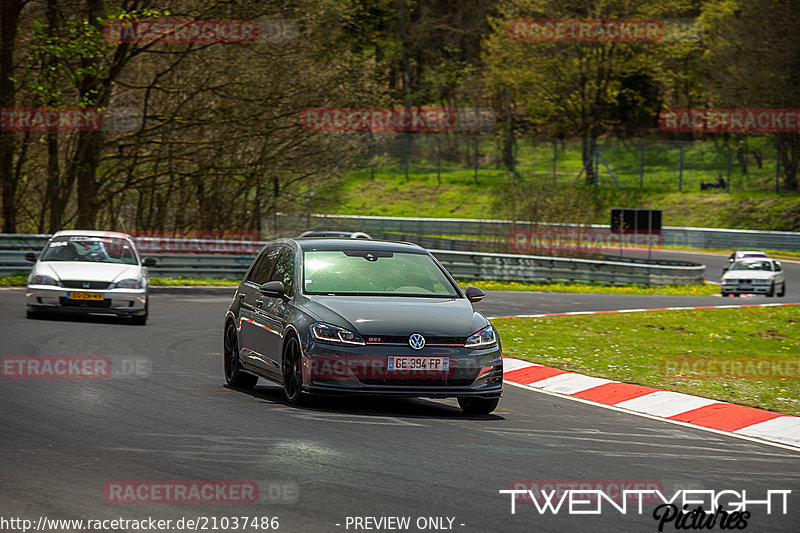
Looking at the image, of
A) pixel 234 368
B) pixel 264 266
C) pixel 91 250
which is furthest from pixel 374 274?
pixel 91 250

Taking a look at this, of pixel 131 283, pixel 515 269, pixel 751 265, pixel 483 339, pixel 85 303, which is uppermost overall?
pixel 483 339

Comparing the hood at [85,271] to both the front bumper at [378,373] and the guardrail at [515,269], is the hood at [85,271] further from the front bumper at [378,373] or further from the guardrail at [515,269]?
the guardrail at [515,269]

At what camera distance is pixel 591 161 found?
223 feet

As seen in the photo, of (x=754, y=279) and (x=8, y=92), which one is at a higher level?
(x=8, y=92)

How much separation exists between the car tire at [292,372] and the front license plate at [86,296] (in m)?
8.81

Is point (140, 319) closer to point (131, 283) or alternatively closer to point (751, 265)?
point (131, 283)

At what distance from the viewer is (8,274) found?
1122 inches

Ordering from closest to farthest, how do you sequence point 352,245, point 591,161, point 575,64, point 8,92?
point 352,245, point 8,92, point 591,161, point 575,64

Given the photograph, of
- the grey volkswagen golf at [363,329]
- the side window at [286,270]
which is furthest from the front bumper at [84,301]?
the side window at [286,270]

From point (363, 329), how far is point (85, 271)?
10176mm

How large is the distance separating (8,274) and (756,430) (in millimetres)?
22550

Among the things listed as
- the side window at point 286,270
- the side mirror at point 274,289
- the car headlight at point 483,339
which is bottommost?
the car headlight at point 483,339

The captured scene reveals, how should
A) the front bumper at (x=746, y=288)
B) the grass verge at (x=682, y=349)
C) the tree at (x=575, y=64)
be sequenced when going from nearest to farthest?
the grass verge at (x=682, y=349)
the front bumper at (x=746, y=288)
the tree at (x=575, y=64)

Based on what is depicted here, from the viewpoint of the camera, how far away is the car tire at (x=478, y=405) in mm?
10500
